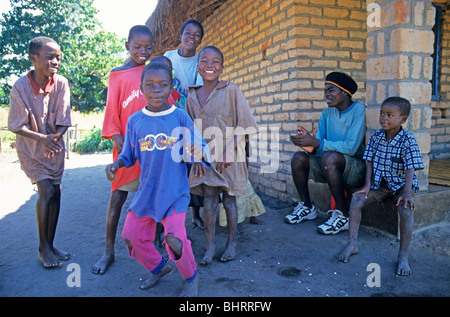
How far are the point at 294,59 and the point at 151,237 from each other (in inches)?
107

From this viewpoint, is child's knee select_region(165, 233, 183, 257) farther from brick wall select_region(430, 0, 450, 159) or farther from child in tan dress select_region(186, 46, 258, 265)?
brick wall select_region(430, 0, 450, 159)

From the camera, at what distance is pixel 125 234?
2105mm

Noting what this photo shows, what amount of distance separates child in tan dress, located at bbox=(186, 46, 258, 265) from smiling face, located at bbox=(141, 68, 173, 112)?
1.68 feet

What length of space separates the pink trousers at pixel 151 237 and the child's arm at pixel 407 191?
157cm

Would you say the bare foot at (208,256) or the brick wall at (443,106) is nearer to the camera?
the bare foot at (208,256)

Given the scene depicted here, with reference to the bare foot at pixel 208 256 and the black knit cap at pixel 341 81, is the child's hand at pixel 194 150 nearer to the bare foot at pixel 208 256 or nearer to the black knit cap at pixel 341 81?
the bare foot at pixel 208 256

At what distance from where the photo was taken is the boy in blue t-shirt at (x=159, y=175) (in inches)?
81.6

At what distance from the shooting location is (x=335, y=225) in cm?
311

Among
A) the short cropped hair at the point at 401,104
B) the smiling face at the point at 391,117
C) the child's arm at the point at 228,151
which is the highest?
the short cropped hair at the point at 401,104

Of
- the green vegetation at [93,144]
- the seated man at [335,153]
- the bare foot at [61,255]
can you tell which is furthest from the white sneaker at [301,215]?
the green vegetation at [93,144]

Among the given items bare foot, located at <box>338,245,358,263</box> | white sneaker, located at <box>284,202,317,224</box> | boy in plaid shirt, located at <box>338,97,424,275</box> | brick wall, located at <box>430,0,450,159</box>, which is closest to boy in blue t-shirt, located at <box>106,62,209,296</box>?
bare foot, located at <box>338,245,358,263</box>

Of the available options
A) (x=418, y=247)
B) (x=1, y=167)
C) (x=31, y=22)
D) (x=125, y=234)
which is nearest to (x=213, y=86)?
(x=125, y=234)

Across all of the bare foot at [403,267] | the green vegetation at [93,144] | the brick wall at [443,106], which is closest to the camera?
the bare foot at [403,267]

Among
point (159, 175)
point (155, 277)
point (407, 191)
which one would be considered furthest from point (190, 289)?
point (407, 191)
